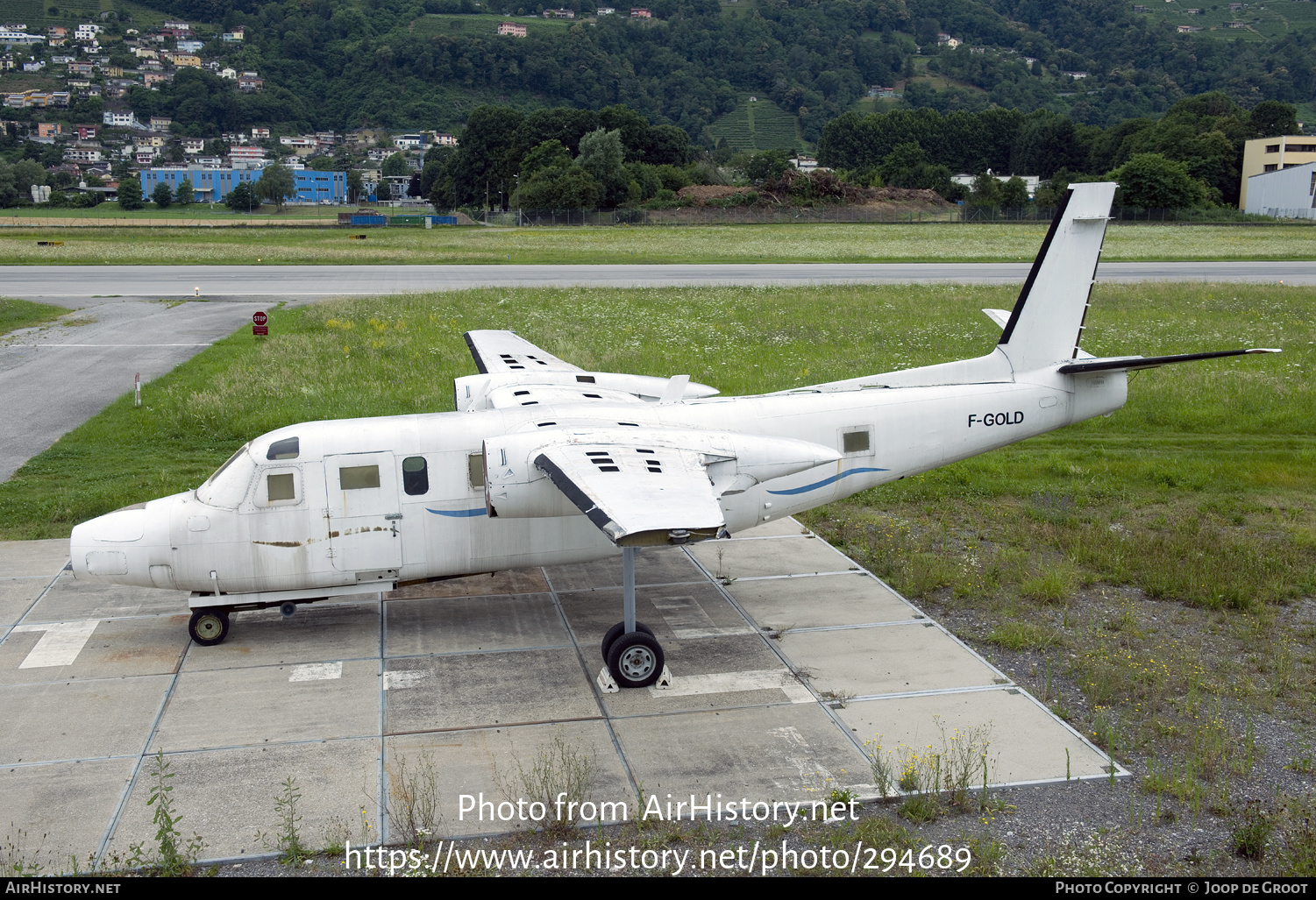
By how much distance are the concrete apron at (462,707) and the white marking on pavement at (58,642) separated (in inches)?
1.7

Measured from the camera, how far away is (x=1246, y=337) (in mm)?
35500

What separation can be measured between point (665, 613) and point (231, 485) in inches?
245

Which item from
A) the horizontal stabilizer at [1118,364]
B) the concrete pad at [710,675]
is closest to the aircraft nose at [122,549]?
the concrete pad at [710,675]

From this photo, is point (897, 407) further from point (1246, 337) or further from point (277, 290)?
point (277, 290)

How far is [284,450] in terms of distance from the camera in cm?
1364

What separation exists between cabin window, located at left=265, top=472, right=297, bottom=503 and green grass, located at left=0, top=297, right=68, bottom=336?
3220 centimetres

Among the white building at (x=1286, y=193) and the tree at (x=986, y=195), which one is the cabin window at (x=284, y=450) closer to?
the tree at (x=986, y=195)

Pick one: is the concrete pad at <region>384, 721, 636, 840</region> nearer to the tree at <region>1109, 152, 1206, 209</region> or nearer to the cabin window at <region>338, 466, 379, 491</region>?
the cabin window at <region>338, 466, 379, 491</region>

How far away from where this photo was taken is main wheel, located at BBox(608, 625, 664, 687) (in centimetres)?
1259

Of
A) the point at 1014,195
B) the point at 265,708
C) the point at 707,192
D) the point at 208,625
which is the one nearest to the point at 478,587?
the point at 208,625

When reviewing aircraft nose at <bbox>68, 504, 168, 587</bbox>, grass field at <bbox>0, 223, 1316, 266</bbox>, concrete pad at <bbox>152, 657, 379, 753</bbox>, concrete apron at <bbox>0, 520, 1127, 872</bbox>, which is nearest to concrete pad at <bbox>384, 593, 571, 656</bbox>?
concrete apron at <bbox>0, 520, 1127, 872</bbox>

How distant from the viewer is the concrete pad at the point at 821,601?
1502 cm

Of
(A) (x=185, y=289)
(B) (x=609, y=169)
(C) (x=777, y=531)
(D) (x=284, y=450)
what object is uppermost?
(B) (x=609, y=169)

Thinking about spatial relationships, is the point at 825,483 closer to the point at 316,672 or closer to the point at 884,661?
the point at 884,661
